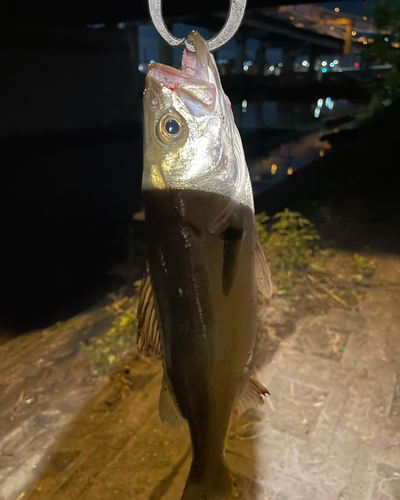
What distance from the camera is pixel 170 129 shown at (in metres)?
1.39

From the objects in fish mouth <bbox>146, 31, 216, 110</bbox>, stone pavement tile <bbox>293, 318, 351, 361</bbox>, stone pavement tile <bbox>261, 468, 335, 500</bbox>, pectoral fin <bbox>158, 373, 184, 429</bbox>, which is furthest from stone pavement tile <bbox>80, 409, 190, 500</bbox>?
fish mouth <bbox>146, 31, 216, 110</bbox>

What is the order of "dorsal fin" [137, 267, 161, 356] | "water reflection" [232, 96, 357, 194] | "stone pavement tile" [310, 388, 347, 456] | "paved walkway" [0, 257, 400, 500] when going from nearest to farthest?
"dorsal fin" [137, 267, 161, 356], "paved walkway" [0, 257, 400, 500], "stone pavement tile" [310, 388, 347, 456], "water reflection" [232, 96, 357, 194]

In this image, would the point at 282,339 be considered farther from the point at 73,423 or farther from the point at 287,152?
the point at 287,152

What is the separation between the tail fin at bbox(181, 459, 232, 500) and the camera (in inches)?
73.3

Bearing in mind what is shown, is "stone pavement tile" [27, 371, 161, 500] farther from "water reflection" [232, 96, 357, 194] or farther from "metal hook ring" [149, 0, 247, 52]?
"water reflection" [232, 96, 357, 194]

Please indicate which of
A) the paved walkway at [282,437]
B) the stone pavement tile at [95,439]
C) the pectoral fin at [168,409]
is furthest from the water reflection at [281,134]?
the pectoral fin at [168,409]

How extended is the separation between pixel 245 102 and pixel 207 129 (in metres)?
46.0

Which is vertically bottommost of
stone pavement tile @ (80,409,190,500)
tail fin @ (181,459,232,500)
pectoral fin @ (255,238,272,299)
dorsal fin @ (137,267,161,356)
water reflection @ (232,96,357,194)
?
water reflection @ (232,96,357,194)

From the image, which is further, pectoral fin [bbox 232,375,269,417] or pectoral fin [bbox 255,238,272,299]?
pectoral fin [bbox 232,375,269,417]

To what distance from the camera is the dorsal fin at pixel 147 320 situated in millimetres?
1535

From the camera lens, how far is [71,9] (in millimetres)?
16078

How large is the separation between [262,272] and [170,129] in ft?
2.20

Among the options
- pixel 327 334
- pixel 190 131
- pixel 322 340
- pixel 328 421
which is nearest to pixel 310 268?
pixel 327 334

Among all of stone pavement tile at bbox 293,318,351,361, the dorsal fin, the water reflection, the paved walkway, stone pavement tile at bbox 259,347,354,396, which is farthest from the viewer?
the water reflection
